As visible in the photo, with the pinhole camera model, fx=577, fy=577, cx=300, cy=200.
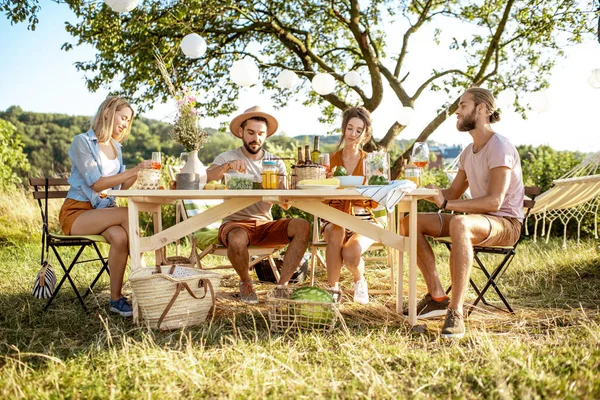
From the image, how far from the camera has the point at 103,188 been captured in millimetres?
3338

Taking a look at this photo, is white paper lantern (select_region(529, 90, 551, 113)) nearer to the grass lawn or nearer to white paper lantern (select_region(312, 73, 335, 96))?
white paper lantern (select_region(312, 73, 335, 96))

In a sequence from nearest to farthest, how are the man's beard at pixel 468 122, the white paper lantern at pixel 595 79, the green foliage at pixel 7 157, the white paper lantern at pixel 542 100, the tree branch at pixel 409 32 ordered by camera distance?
the man's beard at pixel 468 122 < the white paper lantern at pixel 595 79 < the white paper lantern at pixel 542 100 < the tree branch at pixel 409 32 < the green foliage at pixel 7 157

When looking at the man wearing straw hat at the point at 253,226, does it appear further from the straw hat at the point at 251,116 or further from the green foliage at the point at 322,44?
the green foliage at the point at 322,44

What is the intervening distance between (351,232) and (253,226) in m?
0.63

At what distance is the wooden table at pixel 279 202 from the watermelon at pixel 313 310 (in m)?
0.40

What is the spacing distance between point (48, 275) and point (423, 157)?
7.48 feet

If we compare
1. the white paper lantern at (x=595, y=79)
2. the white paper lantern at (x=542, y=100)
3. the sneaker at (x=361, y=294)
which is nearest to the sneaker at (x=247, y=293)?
the sneaker at (x=361, y=294)

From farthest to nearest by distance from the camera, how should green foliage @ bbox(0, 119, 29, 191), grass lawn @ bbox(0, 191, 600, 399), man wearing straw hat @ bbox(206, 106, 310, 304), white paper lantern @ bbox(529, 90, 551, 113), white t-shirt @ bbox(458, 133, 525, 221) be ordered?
green foliage @ bbox(0, 119, 29, 191) → white paper lantern @ bbox(529, 90, 551, 113) → man wearing straw hat @ bbox(206, 106, 310, 304) → white t-shirt @ bbox(458, 133, 525, 221) → grass lawn @ bbox(0, 191, 600, 399)

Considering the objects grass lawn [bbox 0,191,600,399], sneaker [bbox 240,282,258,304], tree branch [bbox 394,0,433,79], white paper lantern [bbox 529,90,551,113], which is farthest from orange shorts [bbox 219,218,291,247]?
tree branch [bbox 394,0,433,79]

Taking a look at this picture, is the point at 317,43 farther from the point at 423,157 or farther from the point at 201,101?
the point at 423,157

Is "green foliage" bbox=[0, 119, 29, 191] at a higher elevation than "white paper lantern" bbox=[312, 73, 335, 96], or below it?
below

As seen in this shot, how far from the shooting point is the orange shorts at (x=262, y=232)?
11.9ft

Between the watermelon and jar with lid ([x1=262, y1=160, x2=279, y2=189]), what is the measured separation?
57 centimetres

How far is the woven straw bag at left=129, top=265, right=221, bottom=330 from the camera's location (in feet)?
9.54
